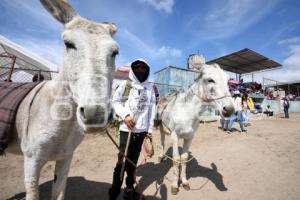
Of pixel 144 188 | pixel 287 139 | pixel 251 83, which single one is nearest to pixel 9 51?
pixel 144 188

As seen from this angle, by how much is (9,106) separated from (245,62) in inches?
791

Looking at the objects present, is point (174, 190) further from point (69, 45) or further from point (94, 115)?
point (69, 45)

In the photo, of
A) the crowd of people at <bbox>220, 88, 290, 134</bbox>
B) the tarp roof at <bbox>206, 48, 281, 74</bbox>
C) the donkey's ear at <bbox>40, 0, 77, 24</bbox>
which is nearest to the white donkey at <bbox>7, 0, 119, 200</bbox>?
the donkey's ear at <bbox>40, 0, 77, 24</bbox>

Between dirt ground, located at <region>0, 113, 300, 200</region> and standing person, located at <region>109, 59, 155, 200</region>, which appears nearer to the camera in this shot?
standing person, located at <region>109, 59, 155, 200</region>

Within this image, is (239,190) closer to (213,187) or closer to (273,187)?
(213,187)

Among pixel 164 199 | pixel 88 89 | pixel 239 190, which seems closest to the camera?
pixel 88 89

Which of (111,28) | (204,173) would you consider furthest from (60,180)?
(204,173)

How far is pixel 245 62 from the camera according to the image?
61.3ft

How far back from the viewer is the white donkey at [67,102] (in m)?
1.47

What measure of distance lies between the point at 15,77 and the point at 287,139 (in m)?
12.1

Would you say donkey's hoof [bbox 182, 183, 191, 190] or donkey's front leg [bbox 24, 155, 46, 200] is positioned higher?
donkey's front leg [bbox 24, 155, 46, 200]

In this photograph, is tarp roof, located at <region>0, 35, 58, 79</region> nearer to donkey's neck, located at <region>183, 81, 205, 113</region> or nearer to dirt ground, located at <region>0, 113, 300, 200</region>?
dirt ground, located at <region>0, 113, 300, 200</region>

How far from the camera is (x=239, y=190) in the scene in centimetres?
416

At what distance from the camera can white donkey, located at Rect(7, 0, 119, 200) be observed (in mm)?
1466
